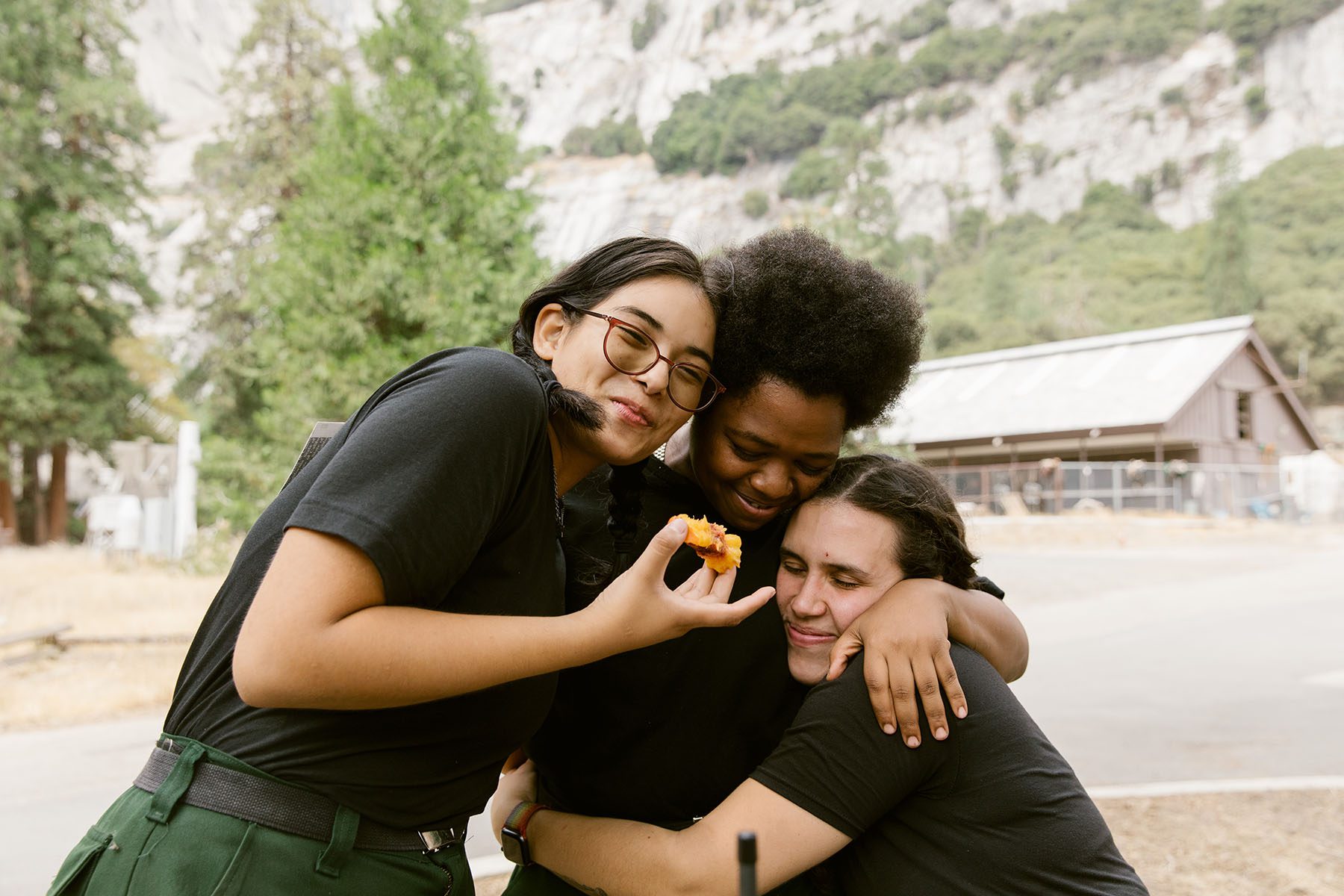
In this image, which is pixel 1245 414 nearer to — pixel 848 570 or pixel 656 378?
pixel 848 570

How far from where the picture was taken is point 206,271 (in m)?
27.9

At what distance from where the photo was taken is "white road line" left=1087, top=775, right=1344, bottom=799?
562cm

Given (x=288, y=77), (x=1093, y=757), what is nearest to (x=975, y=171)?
(x=288, y=77)

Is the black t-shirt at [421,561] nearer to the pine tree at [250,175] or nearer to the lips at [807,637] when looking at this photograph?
the lips at [807,637]

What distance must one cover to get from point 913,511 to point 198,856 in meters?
1.66

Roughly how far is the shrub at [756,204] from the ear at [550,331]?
9134 cm

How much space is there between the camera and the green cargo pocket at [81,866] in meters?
1.65

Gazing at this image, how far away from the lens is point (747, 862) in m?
0.77

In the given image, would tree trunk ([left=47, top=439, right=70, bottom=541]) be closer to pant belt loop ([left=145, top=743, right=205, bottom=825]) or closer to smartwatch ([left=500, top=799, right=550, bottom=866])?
smartwatch ([left=500, top=799, right=550, bottom=866])

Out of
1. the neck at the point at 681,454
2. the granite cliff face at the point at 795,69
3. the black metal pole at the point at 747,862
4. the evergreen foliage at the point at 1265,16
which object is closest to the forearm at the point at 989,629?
the neck at the point at 681,454

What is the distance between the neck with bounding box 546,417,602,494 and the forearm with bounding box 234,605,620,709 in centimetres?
43

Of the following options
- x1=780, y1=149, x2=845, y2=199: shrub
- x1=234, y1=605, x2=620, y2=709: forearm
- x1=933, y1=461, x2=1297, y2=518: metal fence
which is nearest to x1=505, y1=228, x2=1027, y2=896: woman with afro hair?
x1=234, y1=605, x2=620, y2=709: forearm

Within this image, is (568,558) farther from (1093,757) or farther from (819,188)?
(819,188)

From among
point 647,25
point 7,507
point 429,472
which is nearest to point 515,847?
point 429,472
